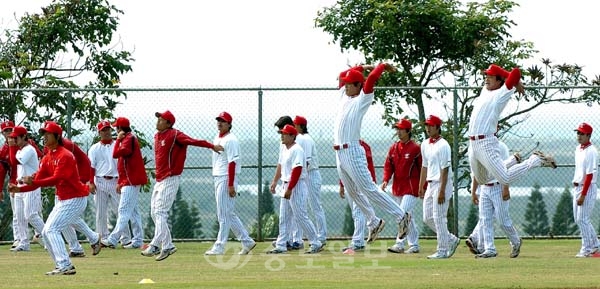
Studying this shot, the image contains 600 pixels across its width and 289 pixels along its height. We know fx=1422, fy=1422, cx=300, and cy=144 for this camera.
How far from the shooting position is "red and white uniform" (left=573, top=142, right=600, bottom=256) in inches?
798

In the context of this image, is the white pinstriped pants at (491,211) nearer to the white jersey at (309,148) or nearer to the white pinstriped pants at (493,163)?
the white pinstriped pants at (493,163)

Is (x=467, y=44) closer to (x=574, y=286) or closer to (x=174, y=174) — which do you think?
(x=174, y=174)

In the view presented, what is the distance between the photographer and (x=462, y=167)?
A: 83.8 ft

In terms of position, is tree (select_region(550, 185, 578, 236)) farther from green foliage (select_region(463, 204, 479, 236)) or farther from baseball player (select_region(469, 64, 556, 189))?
baseball player (select_region(469, 64, 556, 189))

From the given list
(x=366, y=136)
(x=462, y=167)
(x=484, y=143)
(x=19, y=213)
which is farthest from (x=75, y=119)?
(x=484, y=143)

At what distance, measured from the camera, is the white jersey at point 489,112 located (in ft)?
57.6

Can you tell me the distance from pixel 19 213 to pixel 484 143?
338 inches

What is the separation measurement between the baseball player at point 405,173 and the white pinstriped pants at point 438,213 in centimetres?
125

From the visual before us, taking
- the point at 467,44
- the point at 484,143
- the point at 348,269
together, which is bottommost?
the point at 348,269

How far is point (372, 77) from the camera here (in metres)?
16.4

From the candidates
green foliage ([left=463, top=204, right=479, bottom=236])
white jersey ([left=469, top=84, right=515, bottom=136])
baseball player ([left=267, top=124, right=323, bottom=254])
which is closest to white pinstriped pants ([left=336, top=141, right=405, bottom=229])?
white jersey ([left=469, top=84, right=515, bottom=136])

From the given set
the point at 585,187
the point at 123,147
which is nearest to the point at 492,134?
the point at 585,187

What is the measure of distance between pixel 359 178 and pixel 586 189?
4.93 metres

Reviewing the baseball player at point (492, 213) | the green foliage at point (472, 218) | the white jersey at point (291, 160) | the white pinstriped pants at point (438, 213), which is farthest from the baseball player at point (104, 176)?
the green foliage at point (472, 218)
